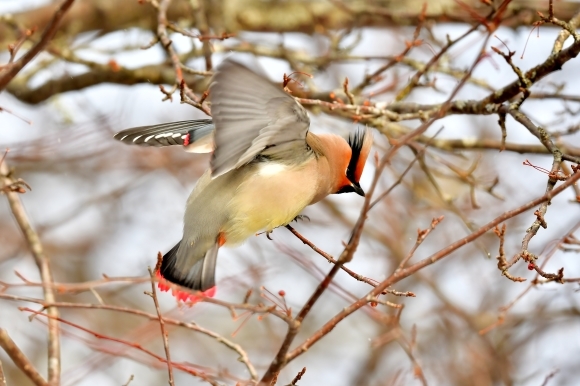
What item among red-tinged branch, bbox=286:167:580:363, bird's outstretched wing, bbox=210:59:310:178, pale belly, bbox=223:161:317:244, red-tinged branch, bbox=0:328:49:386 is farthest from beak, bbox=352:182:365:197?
red-tinged branch, bbox=0:328:49:386

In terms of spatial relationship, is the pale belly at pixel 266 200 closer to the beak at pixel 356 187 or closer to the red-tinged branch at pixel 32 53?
the beak at pixel 356 187

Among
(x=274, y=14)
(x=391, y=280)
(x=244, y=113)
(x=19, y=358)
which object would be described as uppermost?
(x=274, y=14)

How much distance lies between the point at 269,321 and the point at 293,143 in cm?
Result: 363

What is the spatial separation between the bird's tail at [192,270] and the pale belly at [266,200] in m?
0.12

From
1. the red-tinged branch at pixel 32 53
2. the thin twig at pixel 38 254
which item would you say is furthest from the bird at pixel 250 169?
the red-tinged branch at pixel 32 53

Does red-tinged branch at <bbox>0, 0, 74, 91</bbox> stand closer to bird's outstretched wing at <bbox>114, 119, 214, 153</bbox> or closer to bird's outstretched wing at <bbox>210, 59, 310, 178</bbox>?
bird's outstretched wing at <bbox>210, 59, 310, 178</bbox>

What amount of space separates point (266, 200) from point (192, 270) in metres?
0.40

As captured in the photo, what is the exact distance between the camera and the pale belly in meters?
2.94

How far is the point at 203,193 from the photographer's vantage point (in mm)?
3014

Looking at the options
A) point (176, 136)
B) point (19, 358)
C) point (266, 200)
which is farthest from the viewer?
point (176, 136)

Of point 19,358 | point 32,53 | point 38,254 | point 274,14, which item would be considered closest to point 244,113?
point 32,53

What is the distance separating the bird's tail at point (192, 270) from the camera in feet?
9.55

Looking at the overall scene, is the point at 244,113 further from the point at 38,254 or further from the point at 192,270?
the point at 38,254

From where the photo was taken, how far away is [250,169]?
2.99 m
